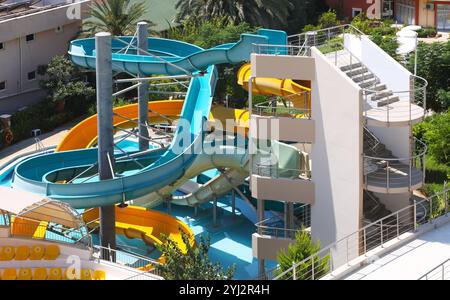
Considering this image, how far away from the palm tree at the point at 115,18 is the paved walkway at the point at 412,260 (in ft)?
92.6

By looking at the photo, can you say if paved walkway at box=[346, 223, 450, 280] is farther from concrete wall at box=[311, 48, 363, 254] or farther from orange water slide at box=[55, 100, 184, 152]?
orange water slide at box=[55, 100, 184, 152]

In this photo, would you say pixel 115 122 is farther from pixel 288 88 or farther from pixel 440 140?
pixel 440 140

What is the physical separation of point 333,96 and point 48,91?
24.8 meters

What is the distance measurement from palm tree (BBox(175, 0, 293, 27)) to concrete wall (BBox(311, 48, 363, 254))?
2625 centimetres

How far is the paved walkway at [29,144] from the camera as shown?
2004 inches

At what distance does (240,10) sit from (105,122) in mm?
25080

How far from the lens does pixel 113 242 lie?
123 feet

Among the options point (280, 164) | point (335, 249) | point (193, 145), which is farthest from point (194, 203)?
point (335, 249)

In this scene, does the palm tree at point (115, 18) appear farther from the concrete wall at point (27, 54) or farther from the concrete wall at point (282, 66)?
the concrete wall at point (282, 66)

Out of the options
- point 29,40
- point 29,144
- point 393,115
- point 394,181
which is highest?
point 393,115

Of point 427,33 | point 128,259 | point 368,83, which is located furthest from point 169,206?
point 427,33

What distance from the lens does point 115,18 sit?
2196 inches

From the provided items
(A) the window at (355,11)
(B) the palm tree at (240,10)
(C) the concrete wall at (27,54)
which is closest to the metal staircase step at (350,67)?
(C) the concrete wall at (27,54)

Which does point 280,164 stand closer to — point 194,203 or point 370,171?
point 370,171
